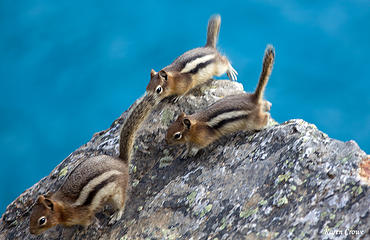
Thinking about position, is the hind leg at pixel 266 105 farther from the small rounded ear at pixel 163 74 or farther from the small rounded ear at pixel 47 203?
the small rounded ear at pixel 47 203

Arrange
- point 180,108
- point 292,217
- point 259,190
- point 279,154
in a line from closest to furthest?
point 292,217
point 259,190
point 279,154
point 180,108

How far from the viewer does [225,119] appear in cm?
374

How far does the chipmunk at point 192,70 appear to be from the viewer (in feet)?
15.6

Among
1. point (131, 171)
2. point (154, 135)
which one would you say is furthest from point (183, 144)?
point (131, 171)

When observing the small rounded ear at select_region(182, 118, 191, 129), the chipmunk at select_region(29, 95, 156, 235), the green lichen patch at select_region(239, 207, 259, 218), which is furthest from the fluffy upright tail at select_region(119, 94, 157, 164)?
the green lichen patch at select_region(239, 207, 259, 218)

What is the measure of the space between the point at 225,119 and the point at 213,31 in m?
2.13

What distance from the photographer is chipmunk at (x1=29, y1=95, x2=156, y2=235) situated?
3.35 m

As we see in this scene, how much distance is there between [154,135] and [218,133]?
63 centimetres

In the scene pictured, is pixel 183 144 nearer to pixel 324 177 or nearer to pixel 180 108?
pixel 180 108

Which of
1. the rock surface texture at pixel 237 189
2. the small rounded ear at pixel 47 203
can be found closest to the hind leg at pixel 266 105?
the rock surface texture at pixel 237 189

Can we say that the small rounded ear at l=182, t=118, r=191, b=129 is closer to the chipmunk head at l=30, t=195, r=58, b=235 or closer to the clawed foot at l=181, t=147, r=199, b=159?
the clawed foot at l=181, t=147, r=199, b=159

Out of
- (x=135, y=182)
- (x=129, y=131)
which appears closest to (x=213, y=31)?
(x=129, y=131)

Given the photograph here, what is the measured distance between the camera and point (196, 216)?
2936 mm

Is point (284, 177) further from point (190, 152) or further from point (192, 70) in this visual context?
point (192, 70)
